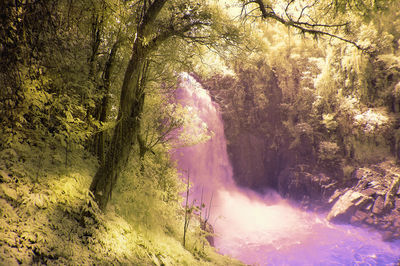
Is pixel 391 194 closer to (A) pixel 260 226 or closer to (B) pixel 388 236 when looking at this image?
(B) pixel 388 236

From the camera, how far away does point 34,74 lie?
2.44 m

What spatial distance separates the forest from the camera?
8.38ft

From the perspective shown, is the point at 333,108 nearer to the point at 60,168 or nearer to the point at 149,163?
the point at 149,163

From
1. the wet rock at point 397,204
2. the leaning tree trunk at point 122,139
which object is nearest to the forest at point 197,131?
the leaning tree trunk at point 122,139

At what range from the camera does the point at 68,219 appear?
8.80 ft

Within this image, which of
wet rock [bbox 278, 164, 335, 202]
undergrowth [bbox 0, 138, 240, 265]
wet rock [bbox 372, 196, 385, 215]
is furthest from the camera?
wet rock [bbox 278, 164, 335, 202]

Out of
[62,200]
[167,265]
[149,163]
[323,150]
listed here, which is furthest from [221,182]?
[62,200]

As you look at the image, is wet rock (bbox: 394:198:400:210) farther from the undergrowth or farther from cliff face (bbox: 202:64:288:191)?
the undergrowth

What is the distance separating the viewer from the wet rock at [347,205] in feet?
38.1

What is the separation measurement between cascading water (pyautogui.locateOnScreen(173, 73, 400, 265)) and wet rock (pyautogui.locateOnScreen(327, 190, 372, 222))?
42 centimetres

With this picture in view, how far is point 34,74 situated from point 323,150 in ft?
46.5

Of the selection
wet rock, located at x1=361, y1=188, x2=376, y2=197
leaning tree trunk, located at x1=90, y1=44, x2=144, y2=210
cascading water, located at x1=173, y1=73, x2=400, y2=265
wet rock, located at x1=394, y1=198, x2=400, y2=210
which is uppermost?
leaning tree trunk, located at x1=90, y1=44, x2=144, y2=210

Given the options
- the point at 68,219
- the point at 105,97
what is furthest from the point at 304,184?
the point at 68,219

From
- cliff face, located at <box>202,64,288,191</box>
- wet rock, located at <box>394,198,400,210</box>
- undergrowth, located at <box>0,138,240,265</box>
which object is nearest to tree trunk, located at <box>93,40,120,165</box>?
undergrowth, located at <box>0,138,240,265</box>
